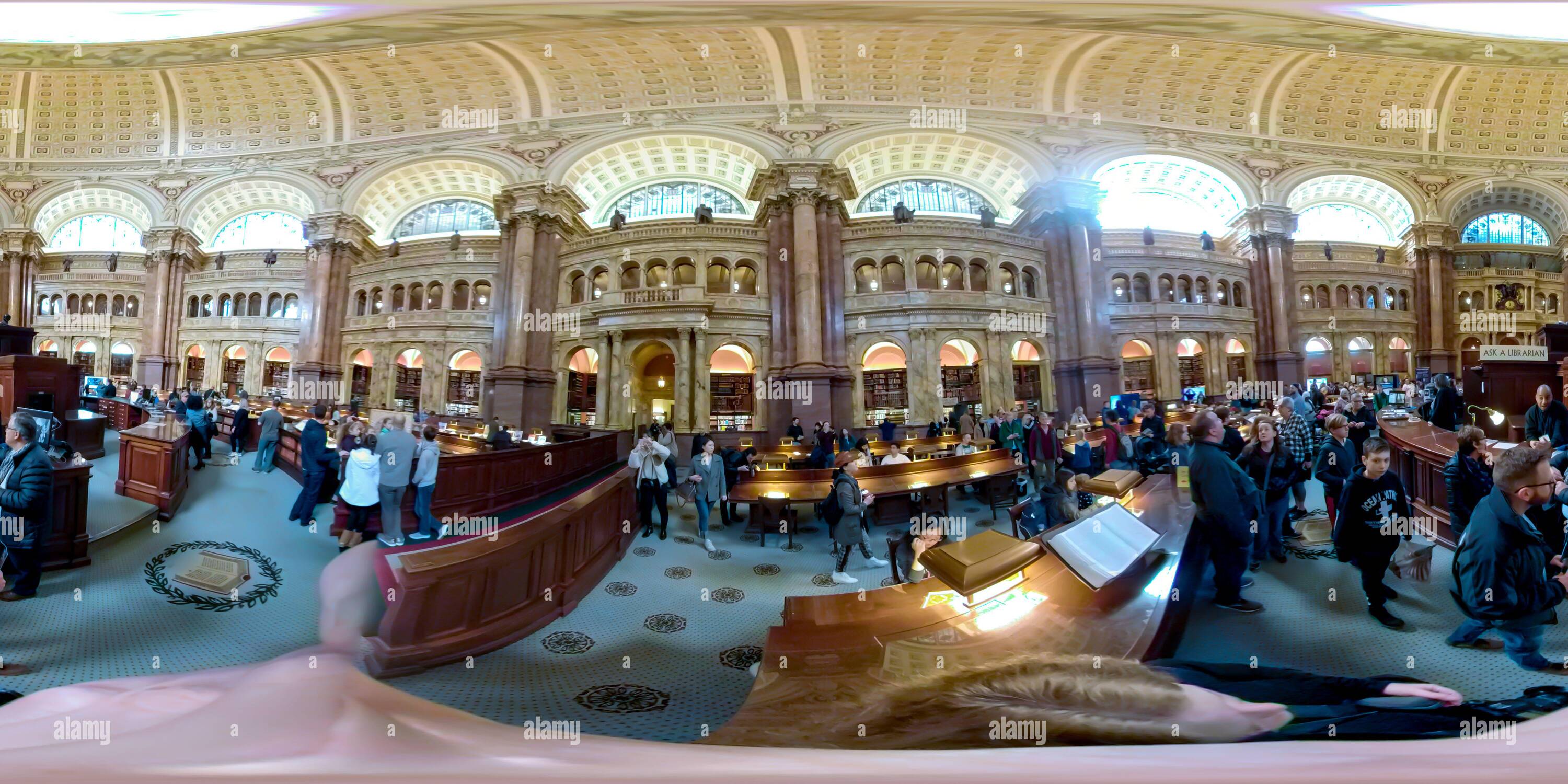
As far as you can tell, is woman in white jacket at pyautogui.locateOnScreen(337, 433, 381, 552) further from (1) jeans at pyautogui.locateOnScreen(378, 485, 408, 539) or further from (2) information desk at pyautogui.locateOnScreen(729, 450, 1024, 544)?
(2) information desk at pyautogui.locateOnScreen(729, 450, 1024, 544)

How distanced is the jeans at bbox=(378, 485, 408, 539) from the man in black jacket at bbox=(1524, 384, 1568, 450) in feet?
8.80

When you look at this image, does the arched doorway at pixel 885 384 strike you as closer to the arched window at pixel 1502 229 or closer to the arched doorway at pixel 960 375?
the arched doorway at pixel 960 375

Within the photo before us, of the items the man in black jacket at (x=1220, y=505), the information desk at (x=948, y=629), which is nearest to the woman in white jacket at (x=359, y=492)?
the information desk at (x=948, y=629)

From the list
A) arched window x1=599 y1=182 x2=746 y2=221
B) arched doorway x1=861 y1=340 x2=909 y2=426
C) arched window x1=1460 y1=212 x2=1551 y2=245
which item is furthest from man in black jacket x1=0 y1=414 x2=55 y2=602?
arched window x1=1460 y1=212 x2=1551 y2=245

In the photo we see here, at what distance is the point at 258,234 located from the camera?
174 cm

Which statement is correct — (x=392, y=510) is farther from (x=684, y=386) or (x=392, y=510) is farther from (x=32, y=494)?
(x=684, y=386)

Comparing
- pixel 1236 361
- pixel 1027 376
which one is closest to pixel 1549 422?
pixel 1236 361

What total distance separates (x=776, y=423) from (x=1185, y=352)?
1.34 m

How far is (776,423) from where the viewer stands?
166 centimetres

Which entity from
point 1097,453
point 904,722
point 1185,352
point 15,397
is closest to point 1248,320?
point 1185,352

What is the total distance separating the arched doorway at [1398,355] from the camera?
188 centimetres

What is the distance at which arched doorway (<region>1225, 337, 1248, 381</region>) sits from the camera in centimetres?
175

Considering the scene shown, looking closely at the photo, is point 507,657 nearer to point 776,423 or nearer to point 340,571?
point 340,571

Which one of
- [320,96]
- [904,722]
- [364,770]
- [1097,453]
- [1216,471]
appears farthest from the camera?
[320,96]
